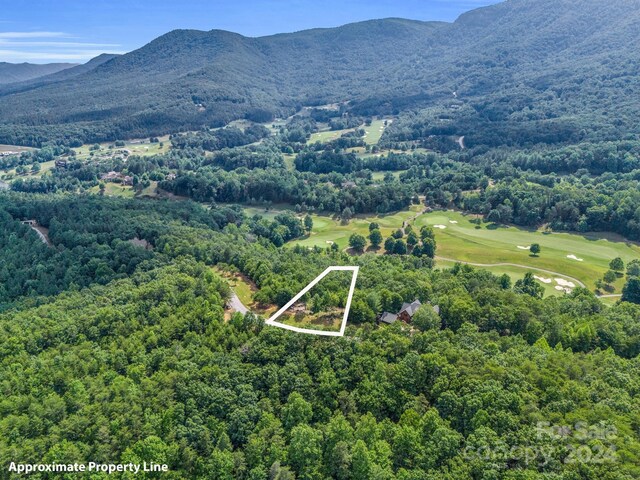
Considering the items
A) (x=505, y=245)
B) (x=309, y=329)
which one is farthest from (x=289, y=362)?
(x=505, y=245)

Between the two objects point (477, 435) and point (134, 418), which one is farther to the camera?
point (134, 418)

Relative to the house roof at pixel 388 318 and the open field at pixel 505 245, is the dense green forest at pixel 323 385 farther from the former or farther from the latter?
the open field at pixel 505 245

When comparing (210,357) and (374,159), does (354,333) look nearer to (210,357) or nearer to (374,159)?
(210,357)

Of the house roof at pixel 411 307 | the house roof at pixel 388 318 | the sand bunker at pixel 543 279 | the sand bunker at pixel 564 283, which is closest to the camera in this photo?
the house roof at pixel 388 318

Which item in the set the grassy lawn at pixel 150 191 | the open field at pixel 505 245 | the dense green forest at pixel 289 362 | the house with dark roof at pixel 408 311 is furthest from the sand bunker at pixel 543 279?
the grassy lawn at pixel 150 191

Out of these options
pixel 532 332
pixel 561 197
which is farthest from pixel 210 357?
pixel 561 197

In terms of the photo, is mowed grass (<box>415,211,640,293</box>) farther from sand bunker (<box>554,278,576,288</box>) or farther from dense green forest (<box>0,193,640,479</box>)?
dense green forest (<box>0,193,640,479</box>)

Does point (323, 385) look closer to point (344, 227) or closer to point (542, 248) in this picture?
point (542, 248)
